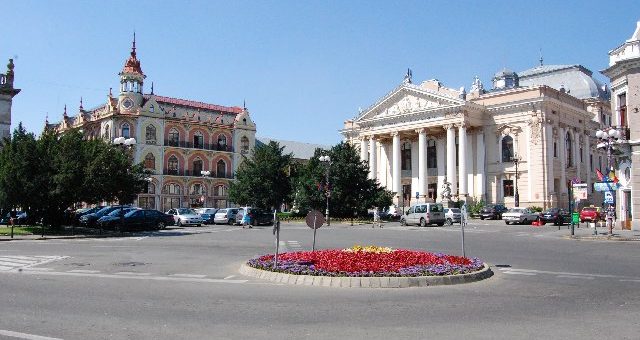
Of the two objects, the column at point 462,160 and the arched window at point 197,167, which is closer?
the column at point 462,160

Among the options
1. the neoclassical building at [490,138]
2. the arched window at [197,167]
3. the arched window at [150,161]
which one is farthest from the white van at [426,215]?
the arched window at [197,167]

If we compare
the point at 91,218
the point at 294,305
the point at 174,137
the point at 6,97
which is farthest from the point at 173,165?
the point at 294,305

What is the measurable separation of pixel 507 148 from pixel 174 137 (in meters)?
48.5

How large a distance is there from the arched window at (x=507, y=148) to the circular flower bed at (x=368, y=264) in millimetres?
58663

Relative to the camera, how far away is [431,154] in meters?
78.4

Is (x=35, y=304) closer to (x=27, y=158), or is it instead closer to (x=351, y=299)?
(x=351, y=299)

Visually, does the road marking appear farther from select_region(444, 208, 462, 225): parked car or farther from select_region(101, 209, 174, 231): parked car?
select_region(444, 208, 462, 225): parked car

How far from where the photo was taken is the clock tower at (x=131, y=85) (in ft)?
269

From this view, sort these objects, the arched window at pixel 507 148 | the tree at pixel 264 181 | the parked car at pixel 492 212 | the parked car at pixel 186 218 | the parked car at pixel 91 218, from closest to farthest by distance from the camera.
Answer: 1. the parked car at pixel 91 218
2. the parked car at pixel 186 218
3. the parked car at pixel 492 212
4. the tree at pixel 264 181
5. the arched window at pixel 507 148

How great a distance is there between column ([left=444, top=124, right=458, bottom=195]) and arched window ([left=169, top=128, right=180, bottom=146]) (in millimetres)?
40556

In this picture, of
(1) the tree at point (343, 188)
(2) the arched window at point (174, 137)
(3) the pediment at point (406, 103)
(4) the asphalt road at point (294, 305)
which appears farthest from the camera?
(2) the arched window at point (174, 137)

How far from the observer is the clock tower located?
269ft

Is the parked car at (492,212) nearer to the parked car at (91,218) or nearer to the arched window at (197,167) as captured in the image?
the parked car at (91,218)

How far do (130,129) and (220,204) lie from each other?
59.0 ft
